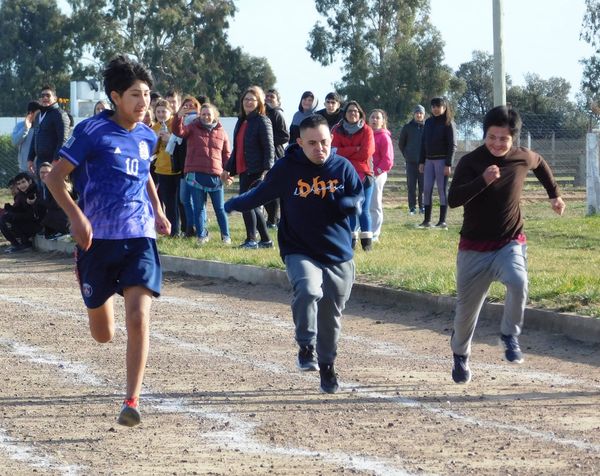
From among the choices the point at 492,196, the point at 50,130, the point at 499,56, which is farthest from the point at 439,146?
the point at 492,196

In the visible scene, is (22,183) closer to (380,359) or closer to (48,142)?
(48,142)

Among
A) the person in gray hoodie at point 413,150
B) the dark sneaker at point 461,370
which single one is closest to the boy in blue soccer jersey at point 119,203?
the dark sneaker at point 461,370

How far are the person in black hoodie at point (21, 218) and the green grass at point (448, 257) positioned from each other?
7.46ft

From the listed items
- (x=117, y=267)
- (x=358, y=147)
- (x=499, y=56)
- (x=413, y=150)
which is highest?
(x=499, y=56)

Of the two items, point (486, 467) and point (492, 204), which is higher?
point (492, 204)

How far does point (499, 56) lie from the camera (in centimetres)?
1780

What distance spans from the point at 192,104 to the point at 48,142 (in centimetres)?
216

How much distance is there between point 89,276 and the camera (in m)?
6.93

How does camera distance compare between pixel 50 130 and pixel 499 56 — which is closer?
pixel 499 56

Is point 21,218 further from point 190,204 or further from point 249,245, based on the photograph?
point 249,245

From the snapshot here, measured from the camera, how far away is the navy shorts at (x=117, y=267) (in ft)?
22.3

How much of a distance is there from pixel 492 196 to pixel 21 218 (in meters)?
11.8

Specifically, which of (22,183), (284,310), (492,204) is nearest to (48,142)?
(22,183)

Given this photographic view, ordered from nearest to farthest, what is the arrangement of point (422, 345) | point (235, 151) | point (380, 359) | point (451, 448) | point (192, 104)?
point (451, 448), point (380, 359), point (422, 345), point (235, 151), point (192, 104)
